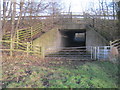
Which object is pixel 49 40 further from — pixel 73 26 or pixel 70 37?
pixel 70 37

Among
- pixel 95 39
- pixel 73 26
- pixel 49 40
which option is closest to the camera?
pixel 95 39

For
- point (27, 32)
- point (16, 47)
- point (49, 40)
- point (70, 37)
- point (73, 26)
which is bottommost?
point (16, 47)

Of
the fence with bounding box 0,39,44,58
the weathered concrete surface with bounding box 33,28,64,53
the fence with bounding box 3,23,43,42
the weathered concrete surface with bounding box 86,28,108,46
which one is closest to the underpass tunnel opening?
the weathered concrete surface with bounding box 33,28,64,53

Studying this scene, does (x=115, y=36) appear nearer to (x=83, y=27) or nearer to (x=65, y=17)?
(x=83, y=27)

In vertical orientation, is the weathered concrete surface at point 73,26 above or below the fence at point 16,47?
above

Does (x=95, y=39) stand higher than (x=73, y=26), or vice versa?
(x=73, y=26)

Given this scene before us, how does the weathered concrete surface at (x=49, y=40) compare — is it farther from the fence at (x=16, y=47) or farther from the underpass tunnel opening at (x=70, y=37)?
the fence at (x=16, y=47)

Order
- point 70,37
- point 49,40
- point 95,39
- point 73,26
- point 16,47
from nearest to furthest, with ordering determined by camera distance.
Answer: point 16,47
point 95,39
point 49,40
point 73,26
point 70,37

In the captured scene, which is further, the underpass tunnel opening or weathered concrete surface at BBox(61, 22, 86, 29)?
the underpass tunnel opening

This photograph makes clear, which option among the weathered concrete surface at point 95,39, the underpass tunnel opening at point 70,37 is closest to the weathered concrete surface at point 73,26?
the weathered concrete surface at point 95,39

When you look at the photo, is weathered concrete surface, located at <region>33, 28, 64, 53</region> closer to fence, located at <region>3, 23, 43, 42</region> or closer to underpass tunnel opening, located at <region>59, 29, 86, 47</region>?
fence, located at <region>3, 23, 43, 42</region>

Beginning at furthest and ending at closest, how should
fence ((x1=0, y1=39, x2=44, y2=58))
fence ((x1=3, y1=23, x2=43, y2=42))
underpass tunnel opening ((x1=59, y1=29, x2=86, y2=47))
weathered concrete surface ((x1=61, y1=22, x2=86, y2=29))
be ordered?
underpass tunnel opening ((x1=59, y1=29, x2=86, y2=47)) → weathered concrete surface ((x1=61, y1=22, x2=86, y2=29)) → fence ((x1=3, y1=23, x2=43, y2=42)) → fence ((x1=0, y1=39, x2=44, y2=58))

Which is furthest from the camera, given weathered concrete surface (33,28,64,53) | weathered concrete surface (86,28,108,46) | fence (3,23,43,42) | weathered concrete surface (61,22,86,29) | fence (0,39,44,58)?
weathered concrete surface (61,22,86,29)

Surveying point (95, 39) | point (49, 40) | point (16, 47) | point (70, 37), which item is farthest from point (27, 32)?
point (70, 37)
